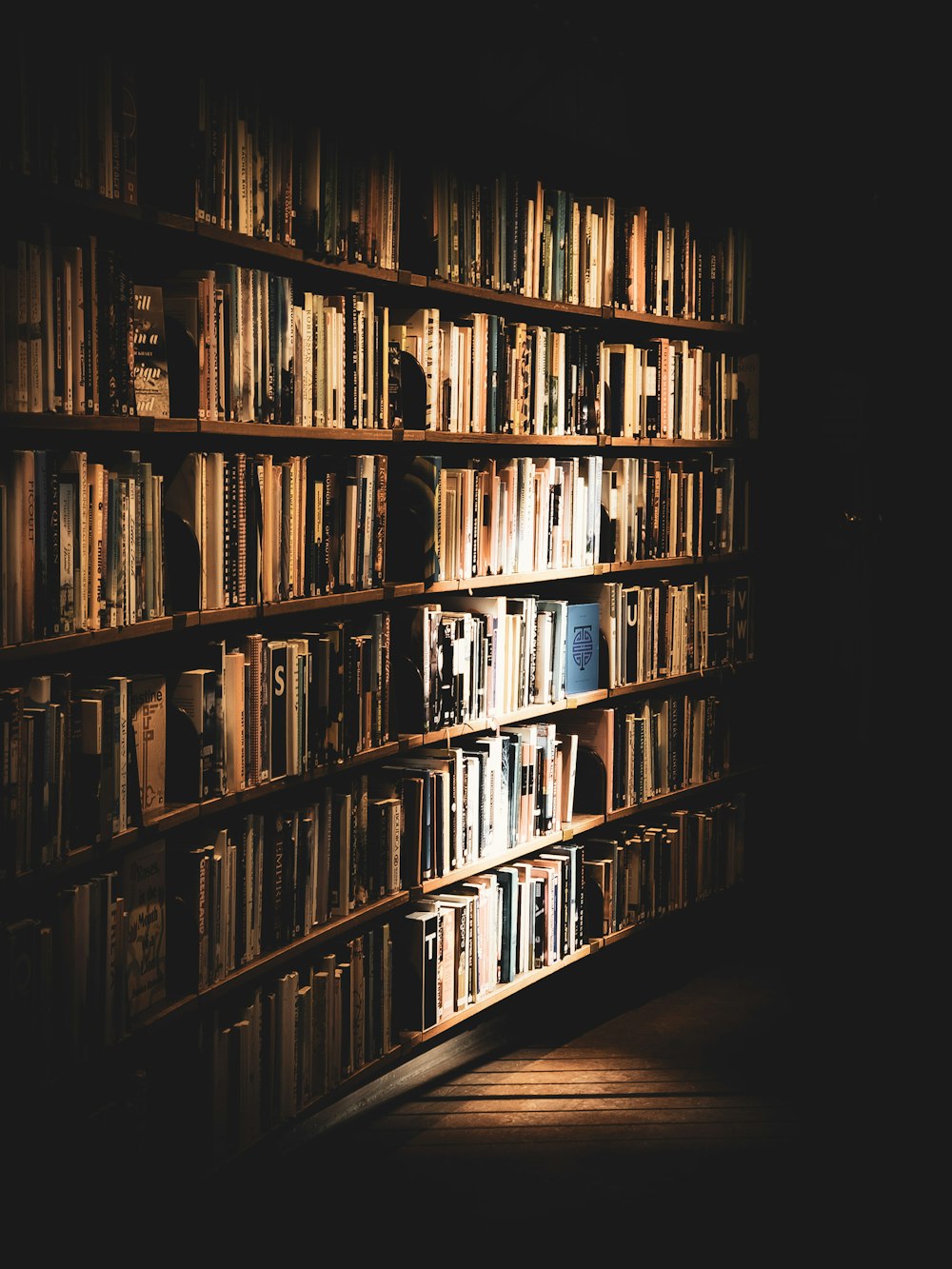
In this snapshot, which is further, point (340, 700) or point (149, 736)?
point (340, 700)

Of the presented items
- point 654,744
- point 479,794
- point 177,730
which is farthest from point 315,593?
point 654,744

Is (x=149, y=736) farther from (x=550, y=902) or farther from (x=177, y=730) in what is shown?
(x=550, y=902)

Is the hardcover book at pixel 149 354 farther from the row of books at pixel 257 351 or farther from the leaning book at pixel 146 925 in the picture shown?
the leaning book at pixel 146 925

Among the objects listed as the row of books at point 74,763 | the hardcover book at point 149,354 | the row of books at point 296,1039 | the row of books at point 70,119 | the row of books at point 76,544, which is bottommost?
the row of books at point 296,1039

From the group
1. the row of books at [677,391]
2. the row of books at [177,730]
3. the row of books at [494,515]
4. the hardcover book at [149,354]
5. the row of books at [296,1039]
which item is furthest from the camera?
the row of books at [677,391]

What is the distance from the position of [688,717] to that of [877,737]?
2.86 feet

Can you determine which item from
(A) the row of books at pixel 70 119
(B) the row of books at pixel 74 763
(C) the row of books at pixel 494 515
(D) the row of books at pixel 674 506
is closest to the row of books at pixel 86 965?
(B) the row of books at pixel 74 763

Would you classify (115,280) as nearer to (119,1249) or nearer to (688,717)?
(119,1249)

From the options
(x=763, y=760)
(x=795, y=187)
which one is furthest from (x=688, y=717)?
(x=795, y=187)

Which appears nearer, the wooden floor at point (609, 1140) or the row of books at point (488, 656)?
the wooden floor at point (609, 1140)

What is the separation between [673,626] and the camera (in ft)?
15.1

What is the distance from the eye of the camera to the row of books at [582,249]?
365 cm

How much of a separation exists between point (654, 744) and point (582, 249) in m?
1.46

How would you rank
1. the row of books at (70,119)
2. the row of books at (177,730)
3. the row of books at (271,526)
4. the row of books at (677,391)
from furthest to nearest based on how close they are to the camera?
the row of books at (677,391), the row of books at (271,526), the row of books at (177,730), the row of books at (70,119)
